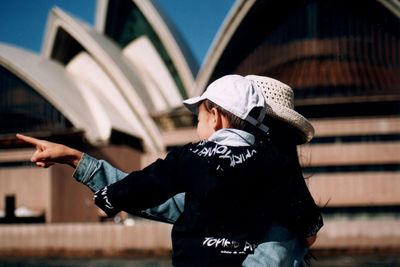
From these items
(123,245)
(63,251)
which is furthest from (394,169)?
(63,251)

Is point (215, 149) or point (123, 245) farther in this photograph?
point (123, 245)

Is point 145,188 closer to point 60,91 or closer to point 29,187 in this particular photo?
point 29,187

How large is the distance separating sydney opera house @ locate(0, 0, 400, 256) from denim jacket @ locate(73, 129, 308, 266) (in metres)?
20.4

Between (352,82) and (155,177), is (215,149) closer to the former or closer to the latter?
(155,177)

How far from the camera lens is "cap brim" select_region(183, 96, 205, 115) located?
5.84 feet

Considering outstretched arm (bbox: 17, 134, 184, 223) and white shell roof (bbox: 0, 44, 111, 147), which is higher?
outstretched arm (bbox: 17, 134, 184, 223)

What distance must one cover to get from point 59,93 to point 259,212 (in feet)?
112

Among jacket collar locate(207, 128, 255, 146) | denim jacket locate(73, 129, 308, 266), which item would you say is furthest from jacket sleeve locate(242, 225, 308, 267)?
jacket collar locate(207, 128, 255, 146)

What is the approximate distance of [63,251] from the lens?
2278cm

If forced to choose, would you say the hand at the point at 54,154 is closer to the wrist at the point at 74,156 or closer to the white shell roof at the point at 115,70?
the wrist at the point at 74,156

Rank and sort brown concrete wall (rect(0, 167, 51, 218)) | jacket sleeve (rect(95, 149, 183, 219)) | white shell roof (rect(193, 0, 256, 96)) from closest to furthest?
jacket sleeve (rect(95, 149, 183, 219)) → brown concrete wall (rect(0, 167, 51, 218)) → white shell roof (rect(193, 0, 256, 96))

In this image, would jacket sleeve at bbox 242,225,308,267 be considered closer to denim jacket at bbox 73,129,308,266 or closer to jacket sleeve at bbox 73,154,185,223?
denim jacket at bbox 73,129,308,266

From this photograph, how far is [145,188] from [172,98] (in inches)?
1469

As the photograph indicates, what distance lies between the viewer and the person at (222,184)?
1.65 meters
